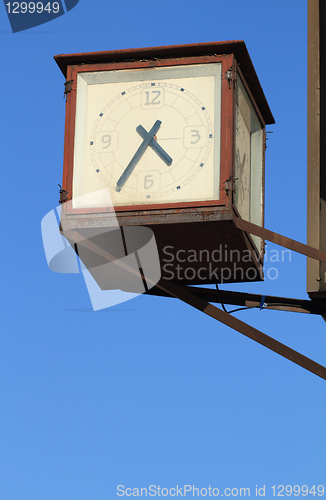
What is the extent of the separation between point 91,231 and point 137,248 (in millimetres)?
615

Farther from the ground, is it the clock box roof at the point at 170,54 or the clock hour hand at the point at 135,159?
the clock box roof at the point at 170,54

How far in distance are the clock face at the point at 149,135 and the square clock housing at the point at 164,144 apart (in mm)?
10

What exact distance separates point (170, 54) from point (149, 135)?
0.90m

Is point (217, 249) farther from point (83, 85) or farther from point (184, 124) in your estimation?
point (83, 85)

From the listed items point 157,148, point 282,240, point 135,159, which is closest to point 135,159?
point 135,159

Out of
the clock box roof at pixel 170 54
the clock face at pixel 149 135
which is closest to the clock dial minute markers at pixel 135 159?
the clock face at pixel 149 135

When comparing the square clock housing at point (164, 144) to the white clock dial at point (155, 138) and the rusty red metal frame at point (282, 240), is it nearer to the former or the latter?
the white clock dial at point (155, 138)

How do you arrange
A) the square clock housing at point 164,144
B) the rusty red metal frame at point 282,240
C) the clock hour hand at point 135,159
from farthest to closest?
the clock hour hand at point 135,159 → the square clock housing at point 164,144 → the rusty red metal frame at point 282,240

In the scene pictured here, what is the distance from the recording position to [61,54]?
9211 millimetres

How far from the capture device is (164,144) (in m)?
8.79

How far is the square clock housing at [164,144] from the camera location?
852 cm

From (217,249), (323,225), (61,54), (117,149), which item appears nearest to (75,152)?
(117,149)

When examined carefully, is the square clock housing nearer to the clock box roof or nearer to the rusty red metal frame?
the clock box roof

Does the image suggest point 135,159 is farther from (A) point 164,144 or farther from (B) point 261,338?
(B) point 261,338
